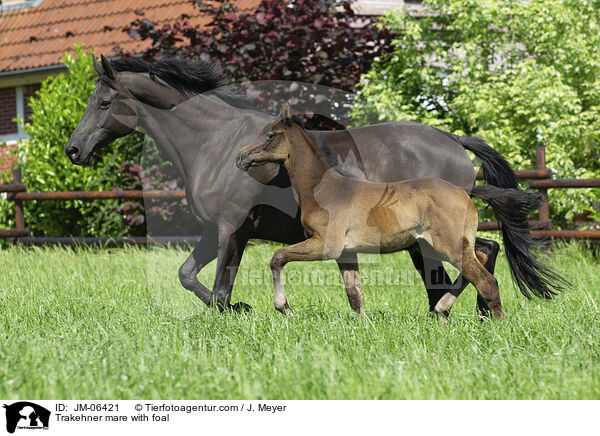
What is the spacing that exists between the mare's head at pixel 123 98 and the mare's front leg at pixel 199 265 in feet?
3.46

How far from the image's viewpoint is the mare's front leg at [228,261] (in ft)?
16.5

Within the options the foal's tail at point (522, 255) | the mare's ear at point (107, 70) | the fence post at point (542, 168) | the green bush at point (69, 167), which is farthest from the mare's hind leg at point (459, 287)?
the green bush at point (69, 167)

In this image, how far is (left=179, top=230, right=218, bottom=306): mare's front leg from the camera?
5.24m

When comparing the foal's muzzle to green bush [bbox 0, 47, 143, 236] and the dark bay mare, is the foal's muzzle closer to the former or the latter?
the dark bay mare

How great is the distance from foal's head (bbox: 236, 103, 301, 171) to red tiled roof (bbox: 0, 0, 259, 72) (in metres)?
9.33

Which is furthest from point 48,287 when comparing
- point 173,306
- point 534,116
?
point 534,116

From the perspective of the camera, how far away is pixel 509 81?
35.8 feet

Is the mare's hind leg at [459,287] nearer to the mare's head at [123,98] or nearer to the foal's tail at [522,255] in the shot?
the foal's tail at [522,255]

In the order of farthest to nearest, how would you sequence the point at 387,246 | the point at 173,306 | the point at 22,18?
the point at 22,18, the point at 173,306, the point at 387,246

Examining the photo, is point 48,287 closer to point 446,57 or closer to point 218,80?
point 218,80

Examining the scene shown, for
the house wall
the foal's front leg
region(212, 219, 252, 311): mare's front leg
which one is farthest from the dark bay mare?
the house wall

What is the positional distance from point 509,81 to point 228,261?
7389 mm

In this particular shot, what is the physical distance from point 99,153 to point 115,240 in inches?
70.3

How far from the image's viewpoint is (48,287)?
20.7ft
